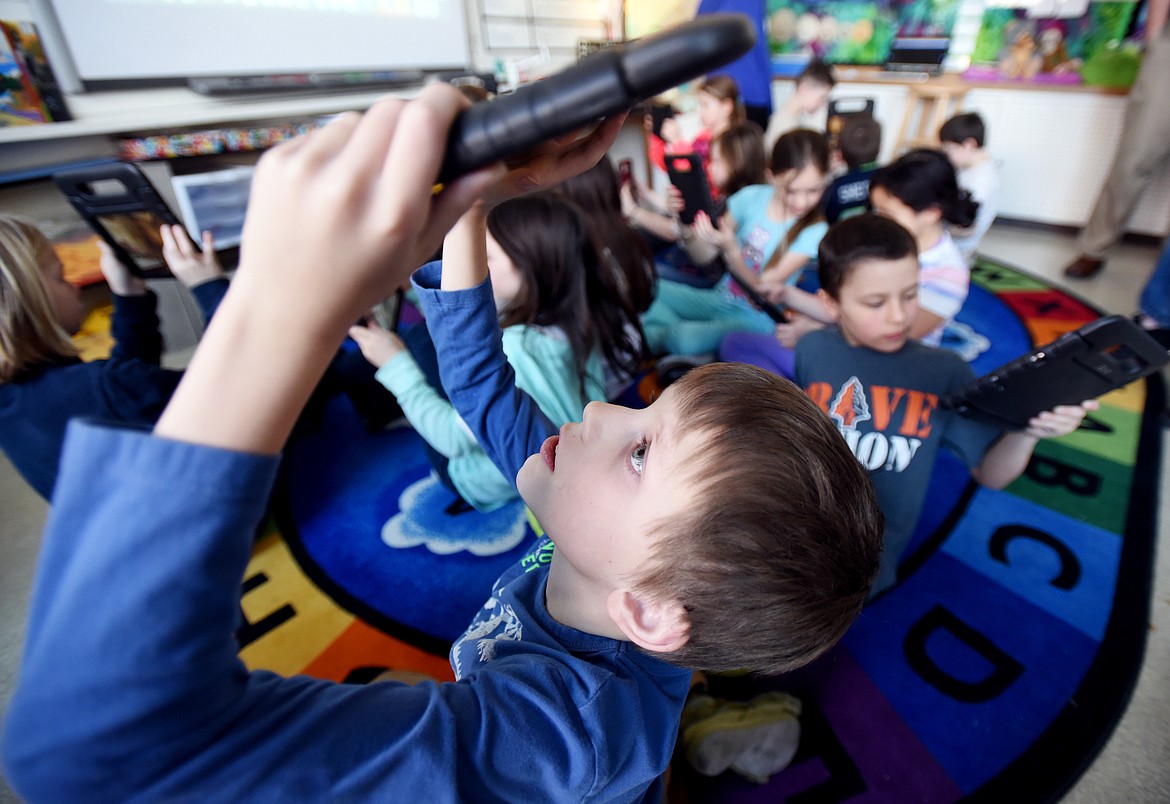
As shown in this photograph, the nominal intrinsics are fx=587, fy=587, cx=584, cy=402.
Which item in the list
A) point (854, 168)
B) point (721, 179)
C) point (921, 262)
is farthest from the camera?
point (854, 168)

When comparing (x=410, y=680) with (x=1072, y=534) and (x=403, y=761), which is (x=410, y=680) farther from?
(x=1072, y=534)

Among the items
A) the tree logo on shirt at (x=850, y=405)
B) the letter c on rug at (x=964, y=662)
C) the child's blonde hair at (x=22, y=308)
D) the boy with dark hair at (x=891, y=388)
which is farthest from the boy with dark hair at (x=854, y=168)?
the child's blonde hair at (x=22, y=308)

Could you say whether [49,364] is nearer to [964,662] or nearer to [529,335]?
[529,335]

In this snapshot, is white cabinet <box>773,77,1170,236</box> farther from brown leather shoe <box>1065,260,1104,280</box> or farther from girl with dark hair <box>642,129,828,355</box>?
girl with dark hair <box>642,129,828,355</box>

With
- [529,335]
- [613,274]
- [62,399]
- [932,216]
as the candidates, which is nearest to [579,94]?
[529,335]

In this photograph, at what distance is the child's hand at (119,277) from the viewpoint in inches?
45.3

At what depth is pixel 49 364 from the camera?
0.98 meters

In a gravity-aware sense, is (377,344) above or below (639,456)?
below

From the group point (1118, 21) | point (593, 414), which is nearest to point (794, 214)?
point (593, 414)

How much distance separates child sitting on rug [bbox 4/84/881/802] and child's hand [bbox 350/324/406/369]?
1.63ft

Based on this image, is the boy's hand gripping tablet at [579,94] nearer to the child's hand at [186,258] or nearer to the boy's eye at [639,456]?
the boy's eye at [639,456]

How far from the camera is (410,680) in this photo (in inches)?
31.7

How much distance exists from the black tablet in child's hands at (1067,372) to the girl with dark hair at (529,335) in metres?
0.64

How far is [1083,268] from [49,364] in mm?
3661
